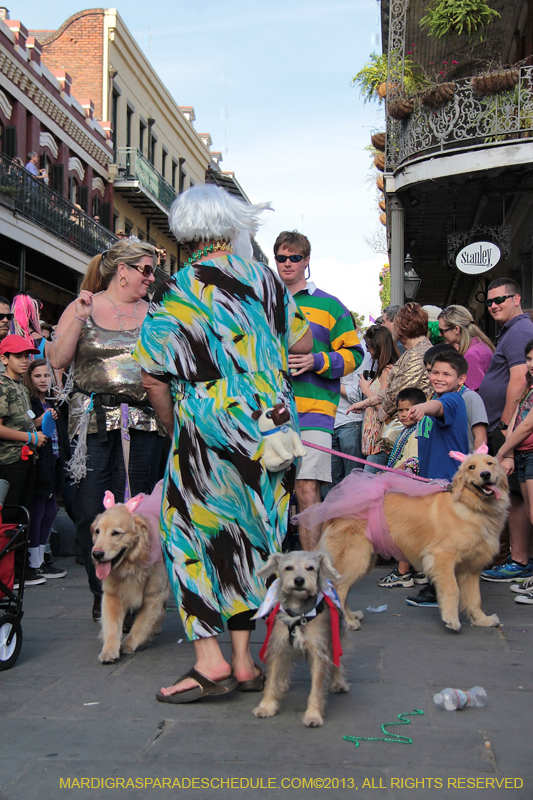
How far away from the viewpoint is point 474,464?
4.59m

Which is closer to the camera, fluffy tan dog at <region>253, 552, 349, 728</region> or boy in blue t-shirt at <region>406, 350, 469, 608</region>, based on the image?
fluffy tan dog at <region>253, 552, 349, 728</region>

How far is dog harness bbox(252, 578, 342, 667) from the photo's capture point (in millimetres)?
→ 3134

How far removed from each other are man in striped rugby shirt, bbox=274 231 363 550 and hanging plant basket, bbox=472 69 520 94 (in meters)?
8.50

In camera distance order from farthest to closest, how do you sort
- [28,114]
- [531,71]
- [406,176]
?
[28,114] → [406,176] → [531,71]

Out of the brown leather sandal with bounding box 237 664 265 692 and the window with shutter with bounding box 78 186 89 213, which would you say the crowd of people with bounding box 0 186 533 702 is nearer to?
the brown leather sandal with bounding box 237 664 265 692

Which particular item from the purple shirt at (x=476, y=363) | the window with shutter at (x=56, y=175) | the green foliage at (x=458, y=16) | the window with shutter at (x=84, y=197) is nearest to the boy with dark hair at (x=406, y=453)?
the purple shirt at (x=476, y=363)

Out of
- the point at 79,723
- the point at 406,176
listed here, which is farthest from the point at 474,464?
the point at 406,176

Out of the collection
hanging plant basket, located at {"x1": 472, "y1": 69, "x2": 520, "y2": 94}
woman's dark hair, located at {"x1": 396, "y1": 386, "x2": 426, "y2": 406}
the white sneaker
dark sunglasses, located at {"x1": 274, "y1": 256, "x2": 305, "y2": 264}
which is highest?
hanging plant basket, located at {"x1": 472, "y1": 69, "x2": 520, "y2": 94}

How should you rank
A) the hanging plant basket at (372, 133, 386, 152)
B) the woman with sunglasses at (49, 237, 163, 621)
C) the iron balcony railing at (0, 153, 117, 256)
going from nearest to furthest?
the woman with sunglasses at (49, 237, 163, 621)
the hanging plant basket at (372, 133, 386, 152)
the iron balcony railing at (0, 153, 117, 256)

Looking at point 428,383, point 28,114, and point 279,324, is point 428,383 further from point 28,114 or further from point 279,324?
point 28,114

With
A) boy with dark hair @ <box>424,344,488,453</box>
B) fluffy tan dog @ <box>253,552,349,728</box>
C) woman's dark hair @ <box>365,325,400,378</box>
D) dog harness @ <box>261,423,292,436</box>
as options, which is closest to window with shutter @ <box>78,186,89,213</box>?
woman's dark hair @ <box>365,325,400,378</box>

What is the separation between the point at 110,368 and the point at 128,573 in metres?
1.16

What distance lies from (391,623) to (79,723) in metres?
2.25

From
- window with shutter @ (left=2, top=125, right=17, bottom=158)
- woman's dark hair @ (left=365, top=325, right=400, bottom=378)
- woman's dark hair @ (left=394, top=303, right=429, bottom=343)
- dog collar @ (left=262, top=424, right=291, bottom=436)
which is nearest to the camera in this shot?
dog collar @ (left=262, top=424, right=291, bottom=436)
